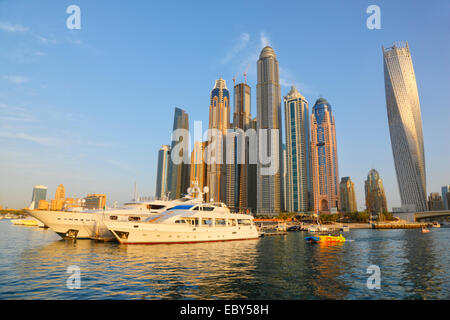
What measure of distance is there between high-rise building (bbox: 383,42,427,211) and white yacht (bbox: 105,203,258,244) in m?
169

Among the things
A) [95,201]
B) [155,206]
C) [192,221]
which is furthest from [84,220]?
[95,201]

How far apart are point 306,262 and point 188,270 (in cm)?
1347

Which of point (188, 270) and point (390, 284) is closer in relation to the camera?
point (390, 284)

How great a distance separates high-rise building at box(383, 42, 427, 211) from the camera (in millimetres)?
167875

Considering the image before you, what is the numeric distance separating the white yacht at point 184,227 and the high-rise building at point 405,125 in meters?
169

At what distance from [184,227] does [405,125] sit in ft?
603

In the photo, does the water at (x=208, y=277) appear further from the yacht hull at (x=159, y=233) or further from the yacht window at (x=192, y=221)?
the yacht window at (x=192, y=221)

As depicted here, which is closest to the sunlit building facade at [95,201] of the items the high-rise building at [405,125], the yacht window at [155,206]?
the yacht window at [155,206]

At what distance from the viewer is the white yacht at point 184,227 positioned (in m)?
35.6

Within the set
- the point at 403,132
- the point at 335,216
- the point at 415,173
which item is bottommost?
the point at 335,216
